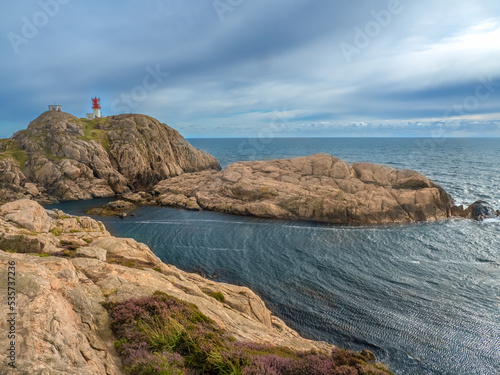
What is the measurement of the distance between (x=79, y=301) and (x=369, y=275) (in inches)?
1474

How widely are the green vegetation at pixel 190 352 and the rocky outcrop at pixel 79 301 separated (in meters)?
0.81

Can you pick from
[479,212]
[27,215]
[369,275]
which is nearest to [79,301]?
[27,215]

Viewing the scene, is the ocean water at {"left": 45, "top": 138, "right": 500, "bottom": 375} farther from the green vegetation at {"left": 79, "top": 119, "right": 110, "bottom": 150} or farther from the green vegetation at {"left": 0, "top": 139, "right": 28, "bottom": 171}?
the green vegetation at {"left": 0, "top": 139, "right": 28, "bottom": 171}

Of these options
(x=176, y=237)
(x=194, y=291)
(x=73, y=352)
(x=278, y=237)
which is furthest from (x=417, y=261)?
(x=73, y=352)

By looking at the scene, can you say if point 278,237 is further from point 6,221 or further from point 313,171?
point 6,221

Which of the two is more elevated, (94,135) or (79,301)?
(94,135)

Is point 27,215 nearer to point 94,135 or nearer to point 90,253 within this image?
point 90,253

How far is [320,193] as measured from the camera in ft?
228

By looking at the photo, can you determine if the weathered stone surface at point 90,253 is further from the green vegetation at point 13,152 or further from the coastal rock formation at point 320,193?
the green vegetation at point 13,152

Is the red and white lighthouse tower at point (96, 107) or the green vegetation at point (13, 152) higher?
the red and white lighthouse tower at point (96, 107)

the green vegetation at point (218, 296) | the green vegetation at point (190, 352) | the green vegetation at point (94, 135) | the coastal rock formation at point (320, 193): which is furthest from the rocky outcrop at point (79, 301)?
the green vegetation at point (94, 135)

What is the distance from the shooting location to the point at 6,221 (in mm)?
31203

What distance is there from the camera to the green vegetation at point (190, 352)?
1154 centimetres

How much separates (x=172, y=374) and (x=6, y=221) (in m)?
31.6
